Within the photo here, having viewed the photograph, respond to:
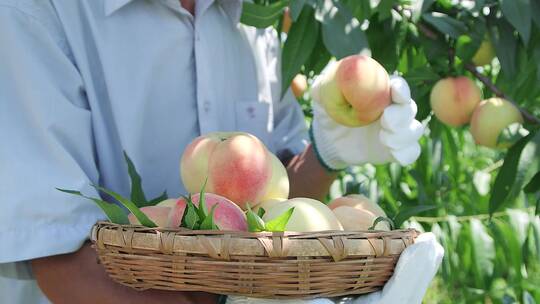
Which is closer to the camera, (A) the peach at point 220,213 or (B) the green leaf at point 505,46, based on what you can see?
(A) the peach at point 220,213

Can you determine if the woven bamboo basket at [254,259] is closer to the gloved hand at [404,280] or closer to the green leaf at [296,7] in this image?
the gloved hand at [404,280]

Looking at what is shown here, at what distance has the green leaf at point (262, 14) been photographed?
4.78 feet

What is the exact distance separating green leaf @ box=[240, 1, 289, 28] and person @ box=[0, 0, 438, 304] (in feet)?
0.07

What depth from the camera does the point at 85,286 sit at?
1.06m

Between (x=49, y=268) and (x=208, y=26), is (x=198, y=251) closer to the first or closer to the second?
(x=49, y=268)

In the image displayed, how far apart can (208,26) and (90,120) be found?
0.98 feet

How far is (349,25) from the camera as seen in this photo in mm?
1412

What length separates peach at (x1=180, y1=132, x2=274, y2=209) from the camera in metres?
1.06

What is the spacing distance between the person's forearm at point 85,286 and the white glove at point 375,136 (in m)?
0.38

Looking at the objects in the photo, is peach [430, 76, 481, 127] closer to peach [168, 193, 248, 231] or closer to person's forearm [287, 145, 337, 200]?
person's forearm [287, 145, 337, 200]

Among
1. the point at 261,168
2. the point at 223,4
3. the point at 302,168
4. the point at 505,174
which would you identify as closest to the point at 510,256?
the point at 505,174

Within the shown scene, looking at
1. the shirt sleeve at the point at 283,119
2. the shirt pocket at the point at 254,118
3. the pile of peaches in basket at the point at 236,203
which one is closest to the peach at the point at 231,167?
the pile of peaches in basket at the point at 236,203

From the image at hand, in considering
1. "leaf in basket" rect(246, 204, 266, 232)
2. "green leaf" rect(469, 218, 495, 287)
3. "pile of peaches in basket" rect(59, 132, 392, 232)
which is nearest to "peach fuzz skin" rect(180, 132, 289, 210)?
"pile of peaches in basket" rect(59, 132, 392, 232)

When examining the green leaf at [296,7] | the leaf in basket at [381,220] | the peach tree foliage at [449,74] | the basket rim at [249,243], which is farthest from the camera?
the peach tree foliage at [449,74]
